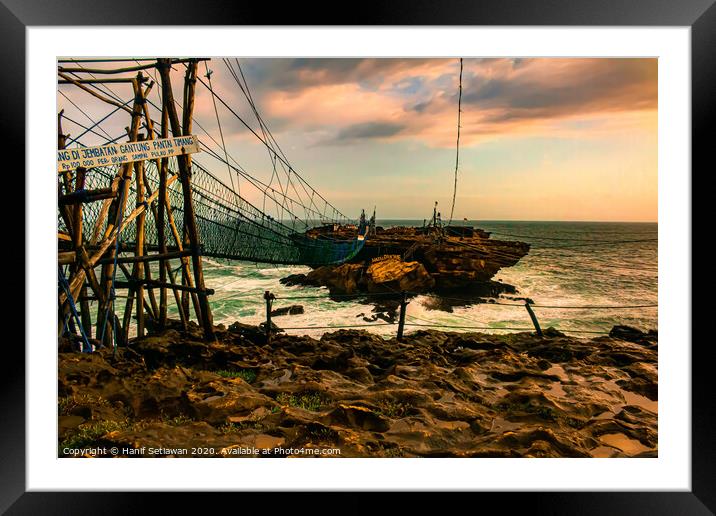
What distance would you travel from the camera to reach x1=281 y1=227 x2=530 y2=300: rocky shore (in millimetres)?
5145

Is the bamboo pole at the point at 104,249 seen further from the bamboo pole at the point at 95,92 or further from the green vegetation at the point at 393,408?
the green vegetation at the point at 393,408

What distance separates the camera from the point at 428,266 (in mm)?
5258

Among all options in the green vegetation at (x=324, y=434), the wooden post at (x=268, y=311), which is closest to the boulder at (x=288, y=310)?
the wooden post at (x=268, y=311)

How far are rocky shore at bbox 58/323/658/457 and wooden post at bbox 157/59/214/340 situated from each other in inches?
15.8

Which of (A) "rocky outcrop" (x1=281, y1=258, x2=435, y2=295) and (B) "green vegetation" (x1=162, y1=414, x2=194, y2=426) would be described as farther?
(A) "rocky outcrop" (x1=281, y1=258, x2=435, y2=295)

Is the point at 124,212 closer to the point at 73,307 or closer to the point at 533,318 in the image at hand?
the point at 73,307

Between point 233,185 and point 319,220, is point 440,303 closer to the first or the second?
point 319,220

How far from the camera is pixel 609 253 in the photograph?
16.5 ft

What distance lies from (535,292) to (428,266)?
4.35 ft

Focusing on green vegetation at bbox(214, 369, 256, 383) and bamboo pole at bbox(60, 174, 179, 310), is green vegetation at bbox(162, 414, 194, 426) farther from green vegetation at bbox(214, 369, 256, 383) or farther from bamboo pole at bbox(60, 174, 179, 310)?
bamboo pole at bbox(60, 174, 179, 310)

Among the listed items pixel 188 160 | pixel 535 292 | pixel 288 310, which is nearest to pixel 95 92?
pixel 188 160

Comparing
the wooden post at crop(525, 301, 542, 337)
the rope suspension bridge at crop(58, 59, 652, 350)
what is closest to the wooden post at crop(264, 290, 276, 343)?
the rope suspension bridge at crop(58, 59, 652, 350)

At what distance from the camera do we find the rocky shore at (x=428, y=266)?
16.9 feet
